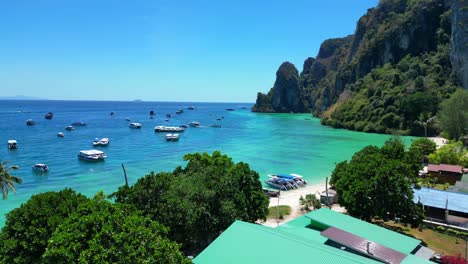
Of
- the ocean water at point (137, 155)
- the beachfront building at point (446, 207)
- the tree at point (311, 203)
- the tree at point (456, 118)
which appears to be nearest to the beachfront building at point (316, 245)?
the beachfront building at point (446, 207)

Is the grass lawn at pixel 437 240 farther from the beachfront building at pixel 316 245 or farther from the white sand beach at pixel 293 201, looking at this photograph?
the white sand beach at pixel 293 201

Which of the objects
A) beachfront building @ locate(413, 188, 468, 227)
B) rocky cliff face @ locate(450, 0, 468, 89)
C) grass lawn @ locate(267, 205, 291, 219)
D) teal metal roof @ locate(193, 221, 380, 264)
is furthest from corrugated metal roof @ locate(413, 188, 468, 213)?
rocky cliff face @ locate(450, 0, 468, 89)

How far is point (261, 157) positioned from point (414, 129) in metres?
48.2

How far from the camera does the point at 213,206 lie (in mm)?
19234

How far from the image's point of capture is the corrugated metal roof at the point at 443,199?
2483 centimetres

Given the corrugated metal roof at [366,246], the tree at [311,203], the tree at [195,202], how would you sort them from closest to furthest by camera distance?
the corrugated metal roof at [366,246] < the tree at [195,202] < the tree at [311,203]

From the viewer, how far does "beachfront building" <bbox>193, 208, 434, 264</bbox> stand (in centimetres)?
1370

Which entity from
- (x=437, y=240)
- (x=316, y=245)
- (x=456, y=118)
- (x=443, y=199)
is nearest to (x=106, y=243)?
(x=316, y=245)

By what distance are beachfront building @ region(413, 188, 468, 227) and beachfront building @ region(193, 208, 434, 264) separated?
8.27 metres

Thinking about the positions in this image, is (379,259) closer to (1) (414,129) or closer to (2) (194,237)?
(2) (194,237)

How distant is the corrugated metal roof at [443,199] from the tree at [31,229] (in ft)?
76.1

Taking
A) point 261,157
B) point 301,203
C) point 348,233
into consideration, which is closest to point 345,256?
point 348,233

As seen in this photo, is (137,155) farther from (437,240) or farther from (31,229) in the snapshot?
(437,240)

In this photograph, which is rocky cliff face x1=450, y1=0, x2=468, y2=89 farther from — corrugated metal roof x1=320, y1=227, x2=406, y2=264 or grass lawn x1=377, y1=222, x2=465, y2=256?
corrugated metal roof x1=320, y1=227, x2=406, y2=264
